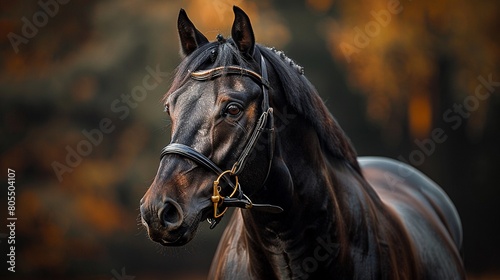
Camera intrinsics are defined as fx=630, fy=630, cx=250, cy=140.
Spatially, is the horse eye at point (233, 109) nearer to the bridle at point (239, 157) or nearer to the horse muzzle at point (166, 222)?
the bridle at point (239, 157)

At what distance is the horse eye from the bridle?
10 cm

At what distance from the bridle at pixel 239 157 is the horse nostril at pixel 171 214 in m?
0.14

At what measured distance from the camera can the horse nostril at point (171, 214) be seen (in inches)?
81.2

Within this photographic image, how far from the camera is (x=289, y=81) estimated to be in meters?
2.51

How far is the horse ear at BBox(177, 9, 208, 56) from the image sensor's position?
8.08ft

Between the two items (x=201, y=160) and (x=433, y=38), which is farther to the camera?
(x=433, y=38)

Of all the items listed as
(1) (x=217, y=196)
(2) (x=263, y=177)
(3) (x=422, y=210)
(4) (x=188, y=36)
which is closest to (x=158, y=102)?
(3) (x=422, y=210)

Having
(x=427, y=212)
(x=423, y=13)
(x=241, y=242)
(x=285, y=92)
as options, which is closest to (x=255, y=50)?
(x=285, y=92)

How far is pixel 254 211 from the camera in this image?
2484 mm

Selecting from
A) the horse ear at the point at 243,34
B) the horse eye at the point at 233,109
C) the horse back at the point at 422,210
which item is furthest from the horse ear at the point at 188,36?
the horse back at the point at 422,210

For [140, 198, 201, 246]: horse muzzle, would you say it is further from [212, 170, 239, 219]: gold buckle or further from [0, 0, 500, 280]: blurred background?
[0, 0, 500, 280]: blurred background

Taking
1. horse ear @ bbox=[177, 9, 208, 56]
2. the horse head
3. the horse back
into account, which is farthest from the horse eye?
the horse back

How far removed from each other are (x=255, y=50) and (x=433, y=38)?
24.8ft

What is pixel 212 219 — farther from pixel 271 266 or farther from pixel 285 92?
pixel 285 92
